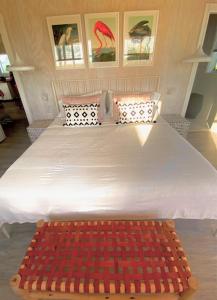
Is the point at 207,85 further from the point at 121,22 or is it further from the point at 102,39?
the point at 102,39

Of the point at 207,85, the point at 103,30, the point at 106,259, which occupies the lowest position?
the point at 106,259


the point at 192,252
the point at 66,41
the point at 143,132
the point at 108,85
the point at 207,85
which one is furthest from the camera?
the point at 207,85

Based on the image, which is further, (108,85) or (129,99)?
(108,85)

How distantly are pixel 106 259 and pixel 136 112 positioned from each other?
175 centimetres

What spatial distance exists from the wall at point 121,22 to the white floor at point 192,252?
6.51 feet

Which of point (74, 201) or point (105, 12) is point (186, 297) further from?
point (105, 12)

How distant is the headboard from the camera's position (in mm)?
2520

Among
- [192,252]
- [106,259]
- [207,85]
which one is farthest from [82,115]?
[207,85]

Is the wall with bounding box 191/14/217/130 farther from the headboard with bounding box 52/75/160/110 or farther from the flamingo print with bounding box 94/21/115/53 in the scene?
the flamingo print with bounding box 94/21/115/53

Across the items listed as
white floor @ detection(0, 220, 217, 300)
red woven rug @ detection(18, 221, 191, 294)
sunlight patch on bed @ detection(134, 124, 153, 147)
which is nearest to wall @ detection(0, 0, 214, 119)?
sunlight patch on bed @ detection(134, 124, 153, 147)

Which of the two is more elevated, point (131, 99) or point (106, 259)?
point (131, 99)

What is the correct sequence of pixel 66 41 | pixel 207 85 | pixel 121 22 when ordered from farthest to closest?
pixel 207 85 → pixel 66 41 → pixel 121 22

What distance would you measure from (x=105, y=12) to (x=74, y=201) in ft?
7.90

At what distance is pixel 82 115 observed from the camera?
2.18 meters
